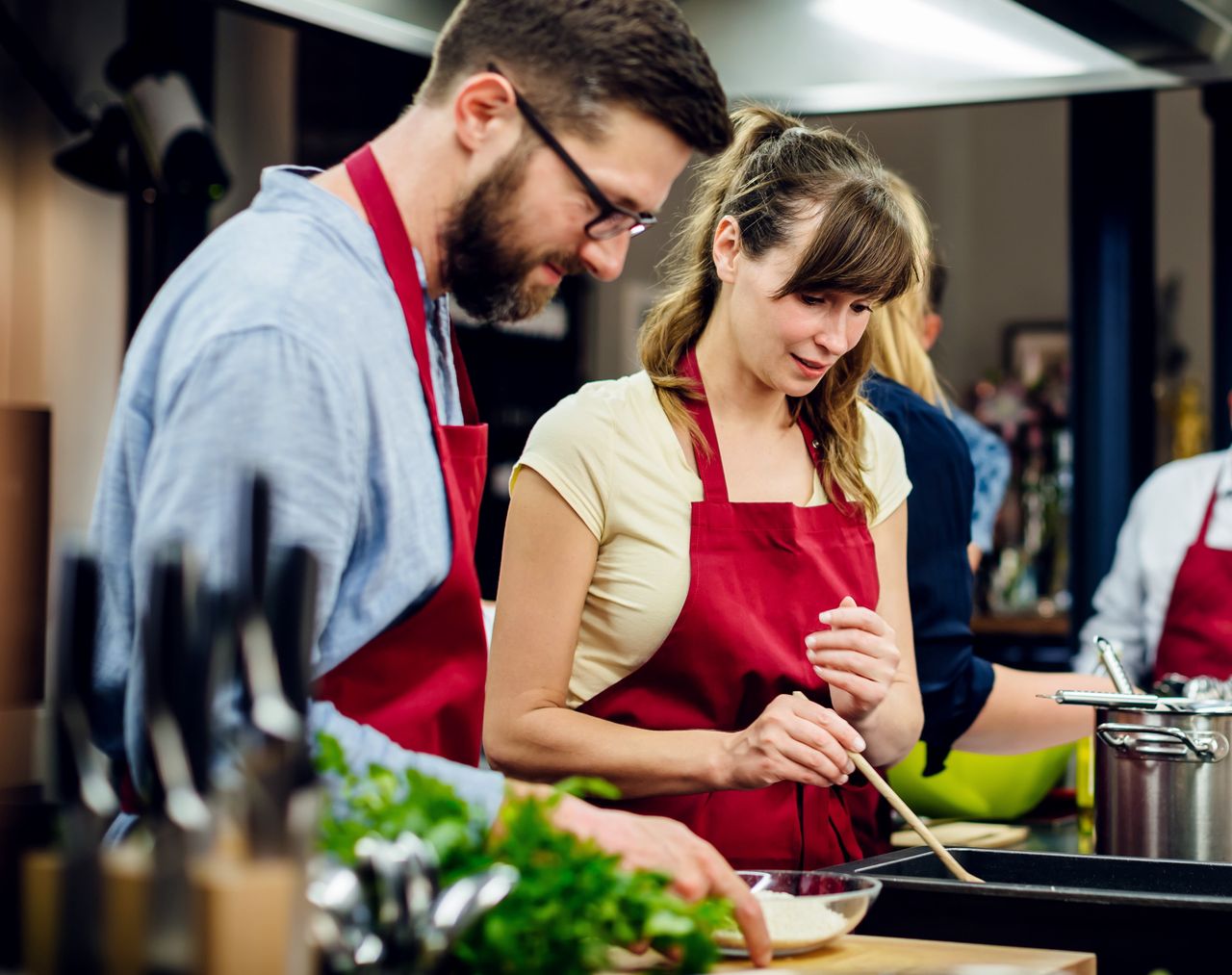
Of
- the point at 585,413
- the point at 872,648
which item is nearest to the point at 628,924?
the point at 872,648

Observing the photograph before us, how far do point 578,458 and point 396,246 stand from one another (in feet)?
1.66

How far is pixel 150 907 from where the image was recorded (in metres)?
0.86

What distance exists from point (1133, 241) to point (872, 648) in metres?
1.90

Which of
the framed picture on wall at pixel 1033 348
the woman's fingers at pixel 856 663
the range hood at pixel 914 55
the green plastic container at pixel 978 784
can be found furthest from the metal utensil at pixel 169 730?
the framed picture on wall at pixel 1033 348

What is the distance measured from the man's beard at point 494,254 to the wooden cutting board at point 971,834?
40.7 inches

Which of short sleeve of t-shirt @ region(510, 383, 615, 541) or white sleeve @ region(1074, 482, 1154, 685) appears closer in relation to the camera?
short sleeve of t-shirt @ region(510, 383, 615, 541)

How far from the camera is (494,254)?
1347 mm

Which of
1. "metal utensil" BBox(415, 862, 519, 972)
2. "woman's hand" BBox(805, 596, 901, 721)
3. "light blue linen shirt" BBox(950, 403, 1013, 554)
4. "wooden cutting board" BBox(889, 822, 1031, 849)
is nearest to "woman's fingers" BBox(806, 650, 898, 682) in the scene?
"woman's hand" BBox(805, 596, 901, 721)

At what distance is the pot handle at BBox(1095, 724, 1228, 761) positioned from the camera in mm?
1810

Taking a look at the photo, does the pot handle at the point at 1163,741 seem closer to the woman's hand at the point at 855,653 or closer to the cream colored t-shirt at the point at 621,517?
the woman's hand at the point at 855,653

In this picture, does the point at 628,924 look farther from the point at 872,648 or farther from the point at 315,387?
the point at 872,648

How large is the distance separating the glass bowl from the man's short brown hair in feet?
2.13

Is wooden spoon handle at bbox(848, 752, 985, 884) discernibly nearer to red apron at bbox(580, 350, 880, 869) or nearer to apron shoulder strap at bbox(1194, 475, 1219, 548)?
red apron at bbox(580, 350, 880, 869)

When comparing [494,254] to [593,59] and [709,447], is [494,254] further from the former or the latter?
Result: [709,447]
